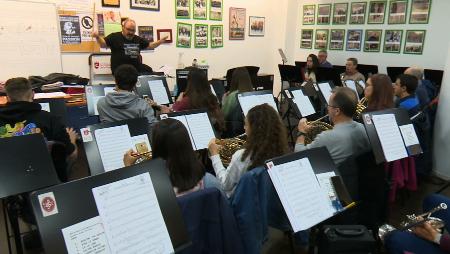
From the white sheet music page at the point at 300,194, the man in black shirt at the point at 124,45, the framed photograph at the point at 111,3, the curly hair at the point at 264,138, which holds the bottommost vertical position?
the white sheet music page at the point at 300,194

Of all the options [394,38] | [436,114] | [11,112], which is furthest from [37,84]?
[394,38]

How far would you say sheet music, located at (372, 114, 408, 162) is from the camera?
8.29 feet

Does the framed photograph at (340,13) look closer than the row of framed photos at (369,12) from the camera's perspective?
No

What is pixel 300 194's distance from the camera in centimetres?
177

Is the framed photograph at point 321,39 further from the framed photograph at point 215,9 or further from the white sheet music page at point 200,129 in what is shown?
the white sheet music page at point 200,129

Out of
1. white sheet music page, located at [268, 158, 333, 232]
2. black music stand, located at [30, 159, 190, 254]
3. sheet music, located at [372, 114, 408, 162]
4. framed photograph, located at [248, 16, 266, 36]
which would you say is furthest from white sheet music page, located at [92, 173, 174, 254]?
framed photograph, located at [248, 16, 266, 36]

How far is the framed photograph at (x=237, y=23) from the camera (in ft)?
25.9

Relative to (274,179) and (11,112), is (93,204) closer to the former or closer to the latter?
(274,179)

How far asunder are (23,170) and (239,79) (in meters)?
2.55

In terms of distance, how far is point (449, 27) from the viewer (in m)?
6.20

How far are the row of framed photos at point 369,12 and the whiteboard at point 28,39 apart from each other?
18.6 ft

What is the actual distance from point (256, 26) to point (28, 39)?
4985mm

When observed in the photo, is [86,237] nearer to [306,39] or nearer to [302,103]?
[302,103]

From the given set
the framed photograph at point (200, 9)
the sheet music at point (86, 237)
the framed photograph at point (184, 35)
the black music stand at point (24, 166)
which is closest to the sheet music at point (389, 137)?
the sheet music at point (86, 237)
